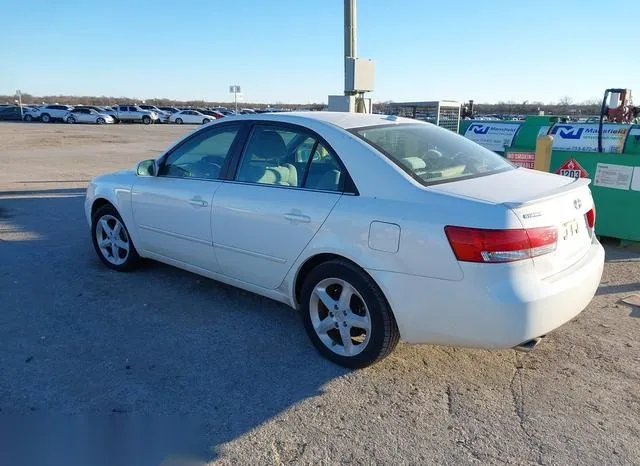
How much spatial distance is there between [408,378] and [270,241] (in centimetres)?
129

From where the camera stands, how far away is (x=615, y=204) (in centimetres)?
634

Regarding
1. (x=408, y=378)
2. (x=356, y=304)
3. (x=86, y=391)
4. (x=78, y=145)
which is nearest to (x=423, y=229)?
(x=356, y=304)

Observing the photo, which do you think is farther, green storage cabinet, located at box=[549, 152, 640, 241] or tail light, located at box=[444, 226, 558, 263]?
green storage cabinet, located at box=[549, 152, 640, 241]

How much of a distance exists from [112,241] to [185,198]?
1.41m

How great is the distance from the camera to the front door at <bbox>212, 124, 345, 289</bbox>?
138 inches

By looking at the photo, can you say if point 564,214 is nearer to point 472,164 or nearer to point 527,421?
Result: point 472,164

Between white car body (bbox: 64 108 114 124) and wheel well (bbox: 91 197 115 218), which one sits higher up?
wheel well (bbox: 91 197 115 218)

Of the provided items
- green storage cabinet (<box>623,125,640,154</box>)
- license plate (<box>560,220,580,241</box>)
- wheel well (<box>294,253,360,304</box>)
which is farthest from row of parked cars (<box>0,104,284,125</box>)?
license plate (<box>560,220,580,241</box>)

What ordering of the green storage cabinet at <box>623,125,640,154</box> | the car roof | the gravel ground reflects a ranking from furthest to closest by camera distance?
1. the green storage cabinet at <box>623,125,640,154</box>
2. the car roof
3. the gravel ground

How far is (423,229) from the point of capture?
9.64ft

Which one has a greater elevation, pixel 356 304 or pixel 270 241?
pixel 270 241

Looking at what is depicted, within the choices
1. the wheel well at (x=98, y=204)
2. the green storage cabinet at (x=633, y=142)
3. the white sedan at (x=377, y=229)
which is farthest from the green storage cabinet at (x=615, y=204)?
the wheel well at (x=98, y=204)

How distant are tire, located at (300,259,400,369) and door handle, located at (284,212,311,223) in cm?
31

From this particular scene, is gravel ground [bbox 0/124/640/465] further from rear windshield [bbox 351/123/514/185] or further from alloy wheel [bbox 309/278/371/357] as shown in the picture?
rear windshield [bbox 351/123/514/185]
